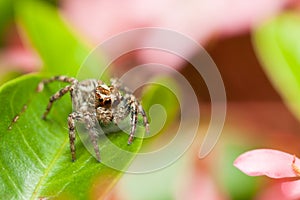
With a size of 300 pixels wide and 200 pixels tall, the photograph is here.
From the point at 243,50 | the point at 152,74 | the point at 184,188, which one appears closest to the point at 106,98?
the point at 184,188

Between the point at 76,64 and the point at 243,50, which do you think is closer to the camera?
the point at 76,64

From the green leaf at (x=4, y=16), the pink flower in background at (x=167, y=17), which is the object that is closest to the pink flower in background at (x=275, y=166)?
the pink flower in background at (x=167, y=17)

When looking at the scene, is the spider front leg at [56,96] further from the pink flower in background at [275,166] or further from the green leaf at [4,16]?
the green leaf at [4,16]

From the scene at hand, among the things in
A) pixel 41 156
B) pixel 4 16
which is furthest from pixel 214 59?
pixel 41 156

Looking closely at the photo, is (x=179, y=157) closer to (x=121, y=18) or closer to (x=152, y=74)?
(x=152, y=74)

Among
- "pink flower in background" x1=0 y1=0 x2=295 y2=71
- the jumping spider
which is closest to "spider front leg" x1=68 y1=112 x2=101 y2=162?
the jumping spider

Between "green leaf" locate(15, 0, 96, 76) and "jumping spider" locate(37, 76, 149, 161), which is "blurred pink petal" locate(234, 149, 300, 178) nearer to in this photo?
"jumping spider" locate(37, 76, 149, 161)
